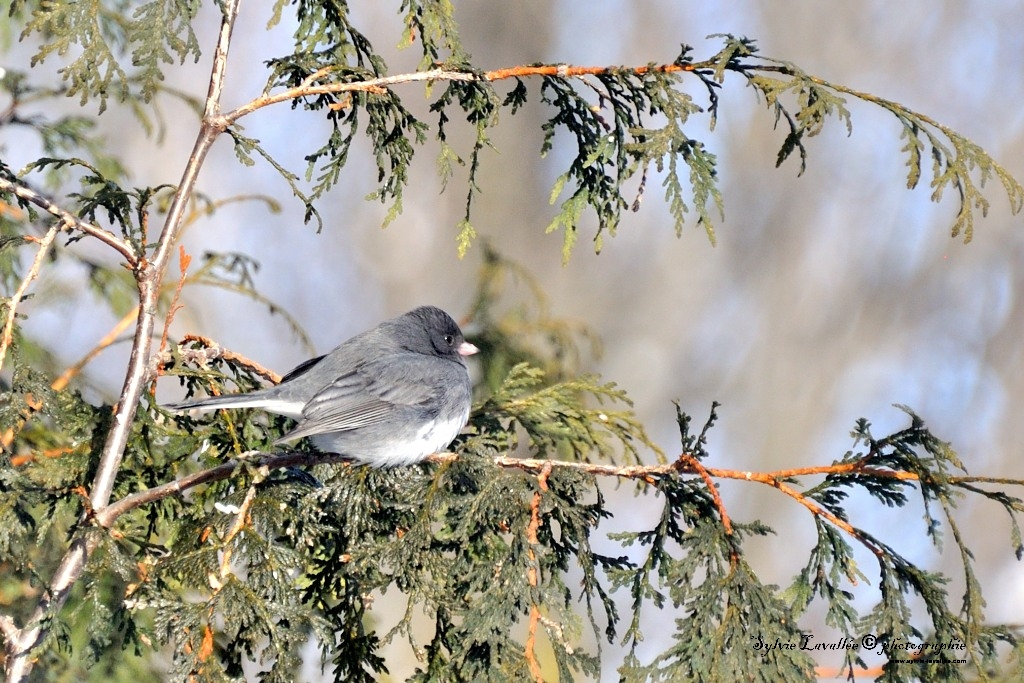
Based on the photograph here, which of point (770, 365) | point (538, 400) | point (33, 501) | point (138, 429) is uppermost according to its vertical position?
point (770, 365)

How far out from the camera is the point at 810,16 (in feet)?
22.8

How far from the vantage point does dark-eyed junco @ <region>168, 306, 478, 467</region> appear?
1917 millimetres

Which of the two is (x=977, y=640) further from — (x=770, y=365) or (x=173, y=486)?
(x=770, y=365)

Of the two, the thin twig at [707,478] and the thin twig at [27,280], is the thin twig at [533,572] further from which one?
the thin twig at [27,280]

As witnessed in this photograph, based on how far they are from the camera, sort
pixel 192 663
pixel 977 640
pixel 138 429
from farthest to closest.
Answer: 1. pixel 138 429
2. pixel 977 640
3. pixel 192 663

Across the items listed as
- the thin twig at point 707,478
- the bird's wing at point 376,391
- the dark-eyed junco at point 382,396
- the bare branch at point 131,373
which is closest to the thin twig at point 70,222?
the bare branch at point 131,373

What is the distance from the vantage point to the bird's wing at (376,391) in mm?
1991

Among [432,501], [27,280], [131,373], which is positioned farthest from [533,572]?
[27,280]

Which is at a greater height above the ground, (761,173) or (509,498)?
(761,173)

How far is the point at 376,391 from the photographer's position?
2209 mm

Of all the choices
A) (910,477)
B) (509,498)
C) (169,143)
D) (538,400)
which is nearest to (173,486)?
(509,498)

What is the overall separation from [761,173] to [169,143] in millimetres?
4804

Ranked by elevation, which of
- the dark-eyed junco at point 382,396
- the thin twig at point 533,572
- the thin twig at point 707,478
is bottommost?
the thin twig at point 533,572

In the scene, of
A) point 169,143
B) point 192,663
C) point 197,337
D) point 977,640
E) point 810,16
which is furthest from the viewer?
point 169,143
